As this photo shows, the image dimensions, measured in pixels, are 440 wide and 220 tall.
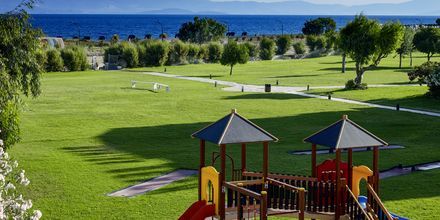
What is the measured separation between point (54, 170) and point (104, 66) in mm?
61025

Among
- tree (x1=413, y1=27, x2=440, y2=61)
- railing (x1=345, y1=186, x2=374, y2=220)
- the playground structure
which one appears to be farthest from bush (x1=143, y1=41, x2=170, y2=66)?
railing (x1=345, y1=186, x2=374, y2=220)

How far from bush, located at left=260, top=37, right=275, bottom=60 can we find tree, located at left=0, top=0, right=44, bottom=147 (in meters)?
78.1

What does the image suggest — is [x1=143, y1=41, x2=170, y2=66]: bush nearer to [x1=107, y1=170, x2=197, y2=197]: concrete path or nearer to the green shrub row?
the green shrub row

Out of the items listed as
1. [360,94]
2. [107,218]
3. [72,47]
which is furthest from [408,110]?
[72,47]

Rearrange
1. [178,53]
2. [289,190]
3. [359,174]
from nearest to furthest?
[289,190], [359,174], [178,53]

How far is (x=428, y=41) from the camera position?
75.7 metres

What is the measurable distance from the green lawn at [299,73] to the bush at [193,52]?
30.9 ft

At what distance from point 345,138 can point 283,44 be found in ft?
307

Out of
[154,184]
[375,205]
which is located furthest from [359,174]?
[154,184]

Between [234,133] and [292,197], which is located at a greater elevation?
[234,133]

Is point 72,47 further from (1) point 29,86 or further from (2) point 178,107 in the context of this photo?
(1) point 29,86

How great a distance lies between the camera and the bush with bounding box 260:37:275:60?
9984 cm

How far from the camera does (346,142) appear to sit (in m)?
15.9

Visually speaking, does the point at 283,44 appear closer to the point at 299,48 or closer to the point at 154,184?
the point at 299,48
